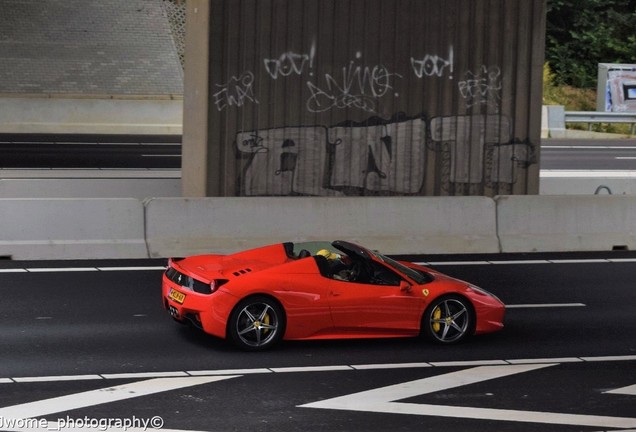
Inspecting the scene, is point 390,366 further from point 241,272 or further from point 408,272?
point 241,272

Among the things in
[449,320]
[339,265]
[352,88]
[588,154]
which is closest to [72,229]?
[352,88]

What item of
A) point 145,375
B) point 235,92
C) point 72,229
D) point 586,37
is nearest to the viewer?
point 145,375

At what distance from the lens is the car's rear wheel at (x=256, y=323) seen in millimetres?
10729

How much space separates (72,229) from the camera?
51.4ft

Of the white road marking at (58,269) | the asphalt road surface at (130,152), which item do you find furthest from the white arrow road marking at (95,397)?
the asphalt road surface at (130,152)

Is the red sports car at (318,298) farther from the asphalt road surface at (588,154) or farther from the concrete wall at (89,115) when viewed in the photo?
the concrete wall at (89,115)

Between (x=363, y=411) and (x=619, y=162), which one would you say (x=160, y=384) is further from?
(x=619, y=162)

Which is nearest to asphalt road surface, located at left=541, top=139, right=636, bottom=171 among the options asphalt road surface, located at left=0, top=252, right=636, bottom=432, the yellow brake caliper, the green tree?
the green tree

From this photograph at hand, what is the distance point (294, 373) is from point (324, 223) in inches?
260

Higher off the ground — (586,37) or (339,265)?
(586,37)

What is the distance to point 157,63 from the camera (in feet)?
145

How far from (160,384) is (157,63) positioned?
35677 mm

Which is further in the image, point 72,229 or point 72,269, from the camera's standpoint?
point 72,229

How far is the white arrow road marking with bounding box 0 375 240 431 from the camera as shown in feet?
28.2
